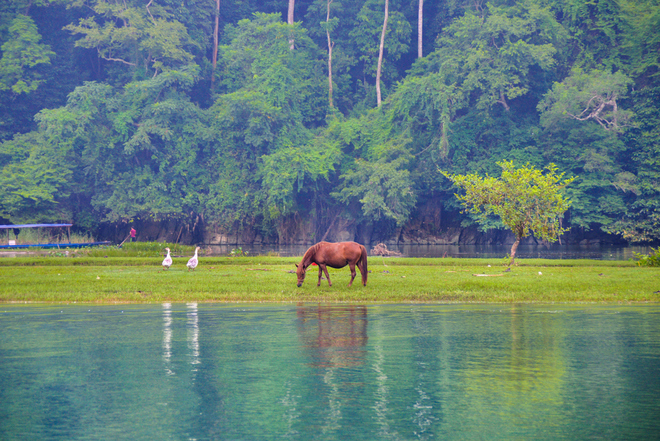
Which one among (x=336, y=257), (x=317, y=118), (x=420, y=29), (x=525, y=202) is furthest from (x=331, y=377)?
(x=420, y=29)

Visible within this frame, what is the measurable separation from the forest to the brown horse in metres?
40.2

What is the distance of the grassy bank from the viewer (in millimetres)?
21375

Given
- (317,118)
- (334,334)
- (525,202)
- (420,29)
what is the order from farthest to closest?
1. (317,118)
2. (420,29)
3. (525,202)
4. (334,334)

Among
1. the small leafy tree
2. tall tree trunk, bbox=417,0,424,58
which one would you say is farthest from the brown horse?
tall tree trunk, bbox=417,0,424,58

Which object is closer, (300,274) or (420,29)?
(300,274)

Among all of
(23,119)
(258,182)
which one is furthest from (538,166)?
(23,119)

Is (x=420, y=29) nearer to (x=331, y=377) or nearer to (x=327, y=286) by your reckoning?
(x=327, y=286)

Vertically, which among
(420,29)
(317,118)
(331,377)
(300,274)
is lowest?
(331,377)

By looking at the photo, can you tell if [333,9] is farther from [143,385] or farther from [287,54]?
[143,385]

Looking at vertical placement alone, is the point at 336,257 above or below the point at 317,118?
below

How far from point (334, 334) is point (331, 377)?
3985 millimetres

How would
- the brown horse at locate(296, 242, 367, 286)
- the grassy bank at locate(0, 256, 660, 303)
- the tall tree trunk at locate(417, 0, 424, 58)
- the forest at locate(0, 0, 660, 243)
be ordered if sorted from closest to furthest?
the grassy bank at locate(0, 256, 660, 303)
the brown horse at locate(296, 242, 367, 286)
the forest at locate(0, 0, 660, 243)
the tall tree trunk at locate(417, 0, 424, 58)

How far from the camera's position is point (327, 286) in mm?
23578

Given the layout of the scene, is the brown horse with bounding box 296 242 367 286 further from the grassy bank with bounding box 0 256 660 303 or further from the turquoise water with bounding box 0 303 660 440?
the turquoise water with bounding box 0 303 660 440
